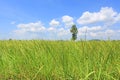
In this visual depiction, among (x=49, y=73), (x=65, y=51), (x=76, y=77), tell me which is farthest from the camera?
(x=65, y=51)

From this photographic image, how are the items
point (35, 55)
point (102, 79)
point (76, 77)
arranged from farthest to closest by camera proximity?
point (35, 55) < point (76, 77) < point (102, 79)

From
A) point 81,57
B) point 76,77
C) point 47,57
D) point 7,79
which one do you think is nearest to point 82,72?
point 76,77

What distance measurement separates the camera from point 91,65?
3.69 meters

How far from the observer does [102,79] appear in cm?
341

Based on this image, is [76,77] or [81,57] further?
[81,57]

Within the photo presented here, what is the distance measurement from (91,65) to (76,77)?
0.28 meters

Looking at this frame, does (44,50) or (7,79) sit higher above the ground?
(44,50)

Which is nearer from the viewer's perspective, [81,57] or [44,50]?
[81,57]

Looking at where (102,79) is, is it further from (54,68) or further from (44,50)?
(44,50)

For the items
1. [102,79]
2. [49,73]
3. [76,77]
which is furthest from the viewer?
[49,73]

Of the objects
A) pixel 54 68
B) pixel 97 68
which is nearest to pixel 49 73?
pixel 54 68

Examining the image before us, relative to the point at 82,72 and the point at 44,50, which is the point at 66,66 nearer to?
the point at 82,72

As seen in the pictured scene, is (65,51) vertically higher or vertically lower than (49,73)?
higher

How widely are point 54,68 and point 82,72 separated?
24.9 inches
